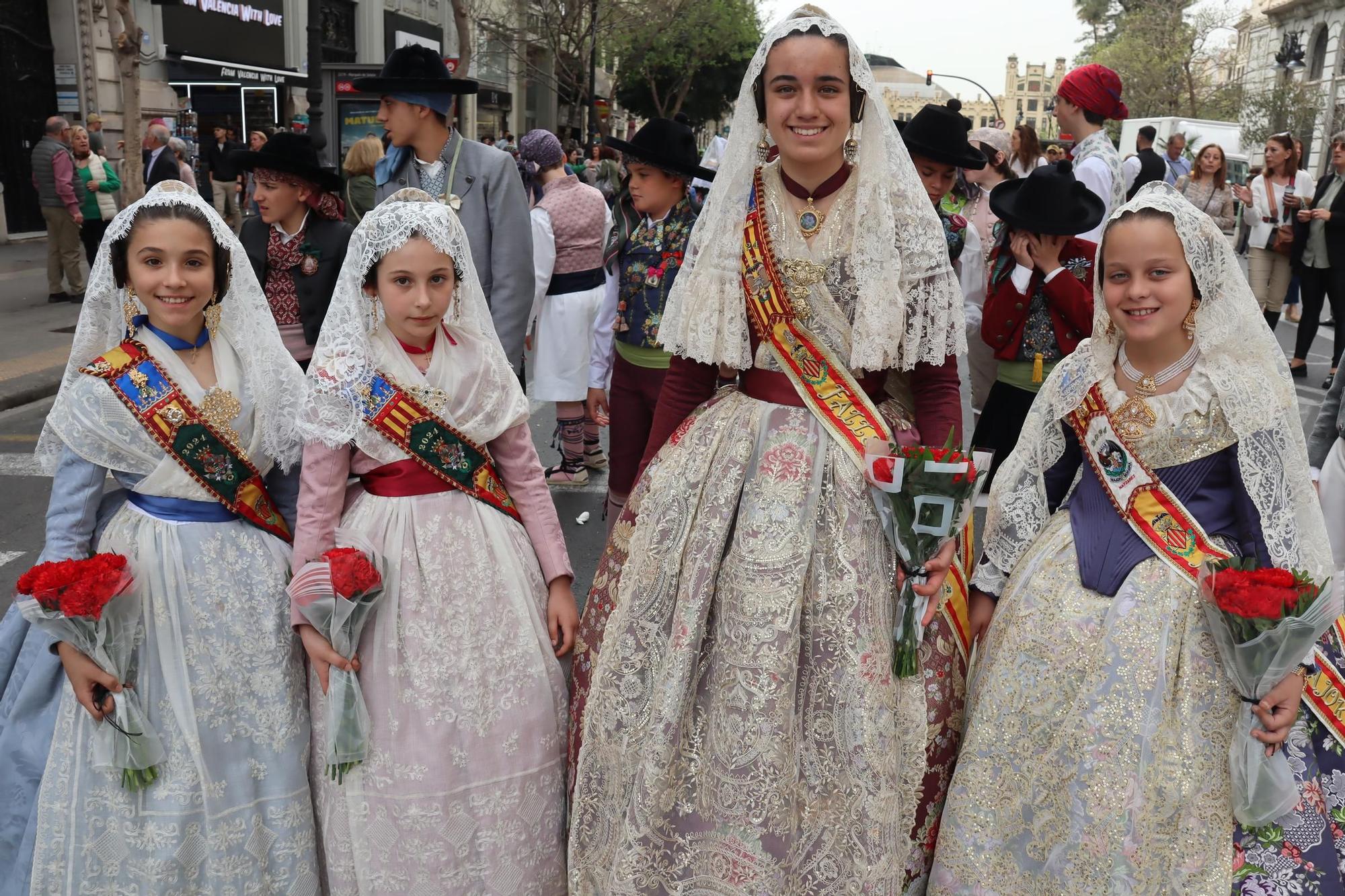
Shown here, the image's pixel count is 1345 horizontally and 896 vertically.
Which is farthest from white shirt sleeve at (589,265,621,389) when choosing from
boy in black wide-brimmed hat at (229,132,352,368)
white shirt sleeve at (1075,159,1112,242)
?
white shirt sleeve at (1075,159,1112,242)

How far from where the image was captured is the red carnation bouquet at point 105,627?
2.35m

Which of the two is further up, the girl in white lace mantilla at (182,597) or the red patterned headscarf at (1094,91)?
the red patterned headscarf at (1094,91)

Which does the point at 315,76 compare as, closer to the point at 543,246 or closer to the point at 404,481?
the point at 543,246

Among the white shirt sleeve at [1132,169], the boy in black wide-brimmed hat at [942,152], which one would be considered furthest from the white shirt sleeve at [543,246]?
the white shirt sleeve at [1132,169]

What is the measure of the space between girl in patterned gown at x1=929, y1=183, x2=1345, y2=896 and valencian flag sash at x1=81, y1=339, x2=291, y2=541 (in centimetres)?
186

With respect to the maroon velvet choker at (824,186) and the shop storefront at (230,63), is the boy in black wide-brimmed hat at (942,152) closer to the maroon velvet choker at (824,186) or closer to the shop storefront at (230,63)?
the maroon velvet choker at (824,186)

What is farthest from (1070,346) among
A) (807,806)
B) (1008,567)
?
(807,806)

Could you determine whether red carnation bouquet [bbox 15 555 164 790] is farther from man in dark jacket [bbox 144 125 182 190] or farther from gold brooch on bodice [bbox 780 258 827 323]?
man in dark jacket [bbox 144 125 182 190]

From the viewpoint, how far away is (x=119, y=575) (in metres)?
2.42

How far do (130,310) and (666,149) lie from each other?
2693 millimetres
